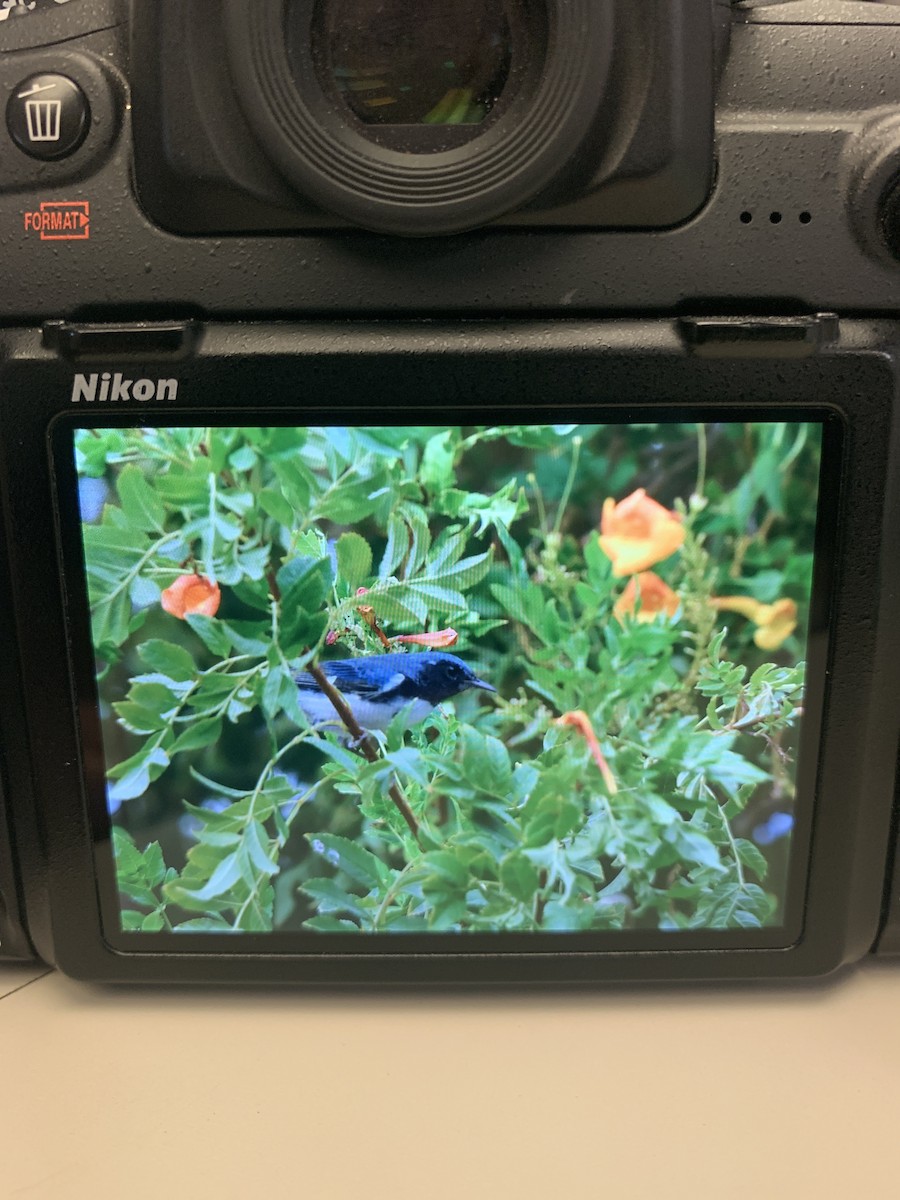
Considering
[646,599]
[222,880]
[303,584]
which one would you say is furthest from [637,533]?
[222,880]

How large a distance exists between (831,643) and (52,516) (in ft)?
1.13

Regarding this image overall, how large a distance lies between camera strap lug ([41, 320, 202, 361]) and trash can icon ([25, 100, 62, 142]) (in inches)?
2.8

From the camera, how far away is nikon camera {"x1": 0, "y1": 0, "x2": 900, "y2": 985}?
0.43 m

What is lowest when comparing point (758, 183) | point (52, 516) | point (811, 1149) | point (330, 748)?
point (811, 1149)

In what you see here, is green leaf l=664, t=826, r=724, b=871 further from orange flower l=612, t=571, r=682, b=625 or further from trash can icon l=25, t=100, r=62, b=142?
trash can icon l=25, t=100, r=62, b=142

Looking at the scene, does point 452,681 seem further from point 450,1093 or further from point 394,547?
point 450,1093

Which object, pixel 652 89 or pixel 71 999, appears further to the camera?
pixel 71 999

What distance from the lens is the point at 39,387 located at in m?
0.46

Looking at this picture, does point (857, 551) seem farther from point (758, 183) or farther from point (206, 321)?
point (206, 321)

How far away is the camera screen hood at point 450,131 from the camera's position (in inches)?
16.2

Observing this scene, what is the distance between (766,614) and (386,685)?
0.56ft

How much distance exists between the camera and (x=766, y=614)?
0.49m

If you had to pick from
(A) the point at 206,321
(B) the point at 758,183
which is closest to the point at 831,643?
(B) the point at 758,183

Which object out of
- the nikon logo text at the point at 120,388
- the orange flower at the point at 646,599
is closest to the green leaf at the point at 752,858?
the orange flower at the point at 646,599
